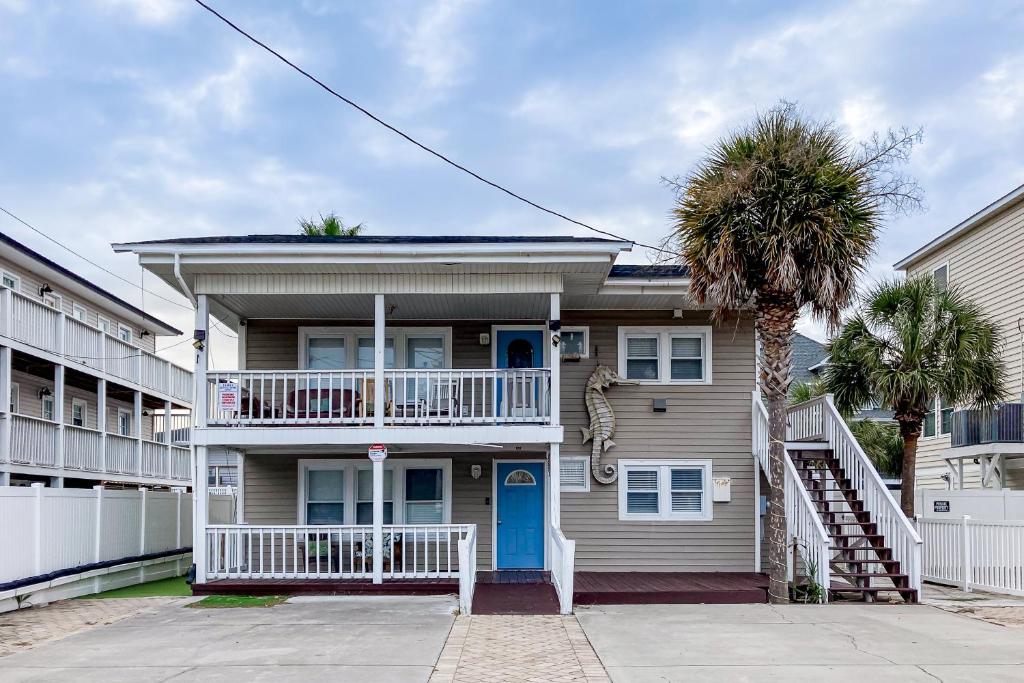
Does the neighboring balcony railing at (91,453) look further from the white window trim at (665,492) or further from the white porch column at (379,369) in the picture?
the white window trim at (665,492)

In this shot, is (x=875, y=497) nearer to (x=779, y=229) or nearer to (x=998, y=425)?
(x=779, y=229)

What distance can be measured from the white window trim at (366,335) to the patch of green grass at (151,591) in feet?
13.8

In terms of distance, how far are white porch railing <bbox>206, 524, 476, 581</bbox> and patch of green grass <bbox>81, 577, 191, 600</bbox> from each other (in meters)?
0.91

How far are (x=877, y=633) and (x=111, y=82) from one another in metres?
15.8

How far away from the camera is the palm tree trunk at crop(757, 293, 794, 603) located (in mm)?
13570

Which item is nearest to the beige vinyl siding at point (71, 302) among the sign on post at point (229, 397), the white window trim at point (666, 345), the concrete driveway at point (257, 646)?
the sign on post at point (229, 397)

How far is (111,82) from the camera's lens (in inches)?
723

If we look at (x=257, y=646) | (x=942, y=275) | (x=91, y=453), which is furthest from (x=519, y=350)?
(x=942, y=275)

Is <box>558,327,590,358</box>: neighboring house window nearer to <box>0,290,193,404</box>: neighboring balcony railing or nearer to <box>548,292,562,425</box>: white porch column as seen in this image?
<box>548,292,562,425</box>: white porch column

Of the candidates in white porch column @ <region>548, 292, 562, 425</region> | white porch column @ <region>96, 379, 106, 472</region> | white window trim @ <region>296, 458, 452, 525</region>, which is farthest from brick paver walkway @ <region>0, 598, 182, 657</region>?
white porch column @ <region>96, 379, 106, 472</region>

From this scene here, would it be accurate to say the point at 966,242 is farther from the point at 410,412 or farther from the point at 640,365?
the point at 410,412

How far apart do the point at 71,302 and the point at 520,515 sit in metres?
14.8

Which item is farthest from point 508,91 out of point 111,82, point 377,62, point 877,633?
point 877,633

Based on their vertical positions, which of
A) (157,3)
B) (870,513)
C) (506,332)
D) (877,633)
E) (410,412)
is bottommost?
(877,633)
